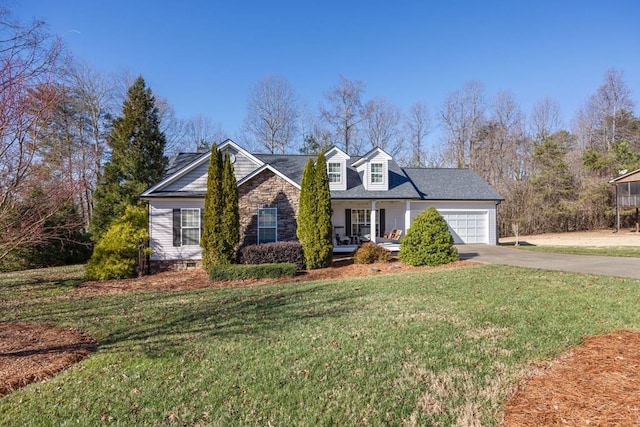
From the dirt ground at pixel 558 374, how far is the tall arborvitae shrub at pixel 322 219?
8256mm

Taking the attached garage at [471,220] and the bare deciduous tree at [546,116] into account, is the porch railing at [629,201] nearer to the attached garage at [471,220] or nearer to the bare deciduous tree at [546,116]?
the bare deciduous tree at [546,116]

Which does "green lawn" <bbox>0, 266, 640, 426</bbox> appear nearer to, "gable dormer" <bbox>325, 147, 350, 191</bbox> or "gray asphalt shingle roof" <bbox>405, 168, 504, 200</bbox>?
"gable dormer" <bbox>325, 147, 350, 191</bbox>

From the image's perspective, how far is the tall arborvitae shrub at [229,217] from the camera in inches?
488

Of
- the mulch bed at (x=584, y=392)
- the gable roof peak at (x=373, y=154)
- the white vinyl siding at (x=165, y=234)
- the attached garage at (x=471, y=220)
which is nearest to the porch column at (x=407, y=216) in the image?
the attached garage at (x=471, y=220)

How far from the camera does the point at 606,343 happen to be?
444 cm

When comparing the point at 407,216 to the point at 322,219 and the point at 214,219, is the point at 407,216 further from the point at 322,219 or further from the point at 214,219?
the point at 214,219

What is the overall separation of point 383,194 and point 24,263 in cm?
1747

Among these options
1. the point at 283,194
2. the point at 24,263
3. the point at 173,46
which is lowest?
the point at 24,263

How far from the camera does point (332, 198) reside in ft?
54.6

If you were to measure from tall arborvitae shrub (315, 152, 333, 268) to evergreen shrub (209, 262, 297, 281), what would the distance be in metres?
1.77

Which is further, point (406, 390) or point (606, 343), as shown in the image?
point (606, 343)

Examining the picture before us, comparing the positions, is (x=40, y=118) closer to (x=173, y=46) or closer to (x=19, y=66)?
(x=19, y=66)

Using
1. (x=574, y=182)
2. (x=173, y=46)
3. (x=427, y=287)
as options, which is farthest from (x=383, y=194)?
(x=574, y=182)

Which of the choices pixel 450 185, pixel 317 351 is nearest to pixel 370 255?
pixel 317 351
